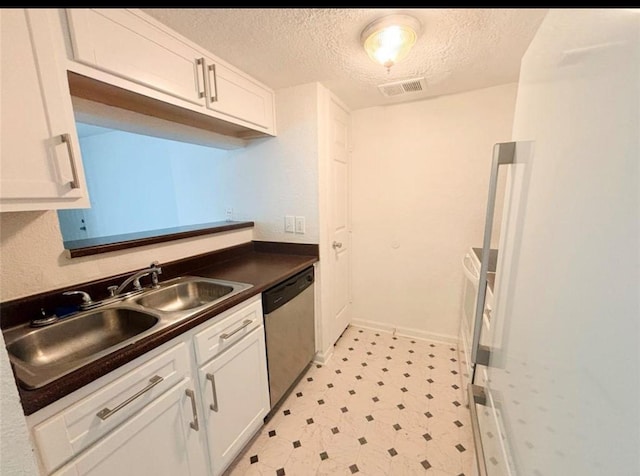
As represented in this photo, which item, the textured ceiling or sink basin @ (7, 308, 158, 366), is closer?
sink basin @ (7, 308, 158, 366)

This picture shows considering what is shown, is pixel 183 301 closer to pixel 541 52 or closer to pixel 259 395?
pixel 259 395

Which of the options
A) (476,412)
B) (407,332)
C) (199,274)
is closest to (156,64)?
(199,274)

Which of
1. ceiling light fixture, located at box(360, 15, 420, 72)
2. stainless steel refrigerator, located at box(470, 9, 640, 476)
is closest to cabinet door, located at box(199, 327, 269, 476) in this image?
stainless steel refrigerator, located at box(470, 9, 640, 476)

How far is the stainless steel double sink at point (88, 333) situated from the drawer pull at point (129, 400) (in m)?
0.16

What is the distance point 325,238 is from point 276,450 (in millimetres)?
1364

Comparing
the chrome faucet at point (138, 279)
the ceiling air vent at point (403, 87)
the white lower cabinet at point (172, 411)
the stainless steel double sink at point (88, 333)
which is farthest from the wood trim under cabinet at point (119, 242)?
the ceiling air vent at point (403, 87)

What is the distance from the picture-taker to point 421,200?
238 centimetres

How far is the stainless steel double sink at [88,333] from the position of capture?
80cm

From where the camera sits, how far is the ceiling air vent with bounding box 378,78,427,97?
1870mm

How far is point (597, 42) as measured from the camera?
14.2 inches

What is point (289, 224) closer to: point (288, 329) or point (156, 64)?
point (288, 329)

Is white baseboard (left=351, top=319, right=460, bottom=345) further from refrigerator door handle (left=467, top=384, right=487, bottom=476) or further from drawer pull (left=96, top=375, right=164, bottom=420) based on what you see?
drawer pull (left=96, top=375, right=164, bottom=420)

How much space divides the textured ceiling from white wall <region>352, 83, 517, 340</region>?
30 centimetres
